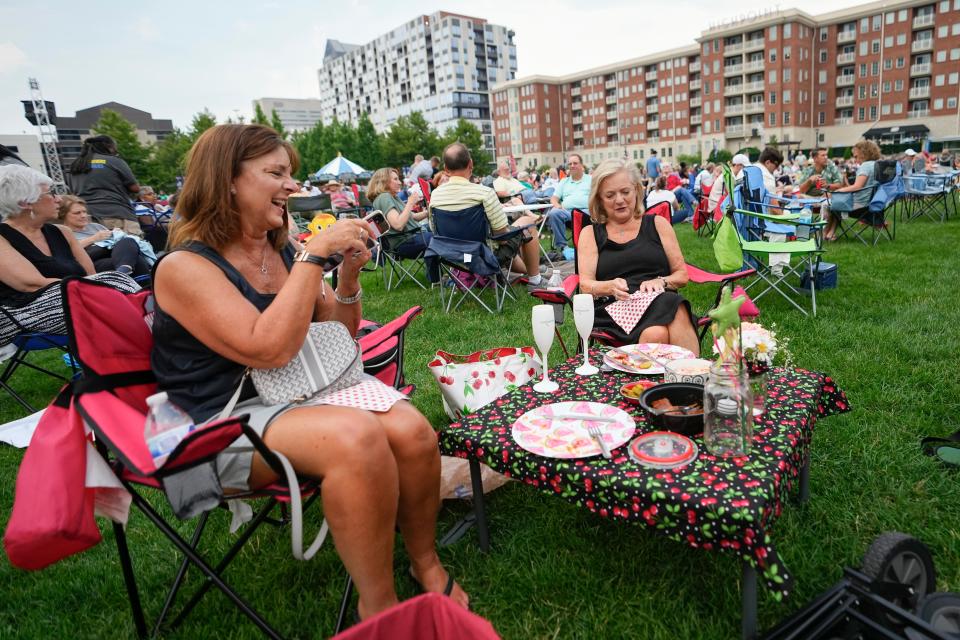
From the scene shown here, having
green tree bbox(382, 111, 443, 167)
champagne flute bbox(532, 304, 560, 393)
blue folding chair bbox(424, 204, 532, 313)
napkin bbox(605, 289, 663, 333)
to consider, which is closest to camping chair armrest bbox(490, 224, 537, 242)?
blue folding chair bbox(424, 204, 532, 313)

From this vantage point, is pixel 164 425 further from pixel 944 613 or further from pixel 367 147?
pixel 367 147

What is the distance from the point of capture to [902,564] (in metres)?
1.48

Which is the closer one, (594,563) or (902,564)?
(902,564)

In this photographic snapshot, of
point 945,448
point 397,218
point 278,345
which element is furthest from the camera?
point 397,218

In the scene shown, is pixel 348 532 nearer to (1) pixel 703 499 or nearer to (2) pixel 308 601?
(2) pixel 308 601

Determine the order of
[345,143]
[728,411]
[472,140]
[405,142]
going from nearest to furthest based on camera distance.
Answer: [728,411]
[345,143]
[405,142]
[472,140]

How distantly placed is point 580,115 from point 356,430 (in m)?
81.7

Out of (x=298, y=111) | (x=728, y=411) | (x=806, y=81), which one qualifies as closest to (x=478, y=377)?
(x=728, y=411)

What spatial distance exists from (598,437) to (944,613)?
89 cm

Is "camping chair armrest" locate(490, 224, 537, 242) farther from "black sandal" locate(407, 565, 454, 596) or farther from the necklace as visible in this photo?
"black sandal" locate(407, 565, 454, 596)

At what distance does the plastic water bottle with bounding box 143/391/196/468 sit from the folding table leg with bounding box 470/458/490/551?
910 mm

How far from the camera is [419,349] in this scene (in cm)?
443

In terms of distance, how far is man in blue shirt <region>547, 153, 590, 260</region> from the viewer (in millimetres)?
8164

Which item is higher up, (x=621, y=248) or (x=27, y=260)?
(x=27, y=260)
